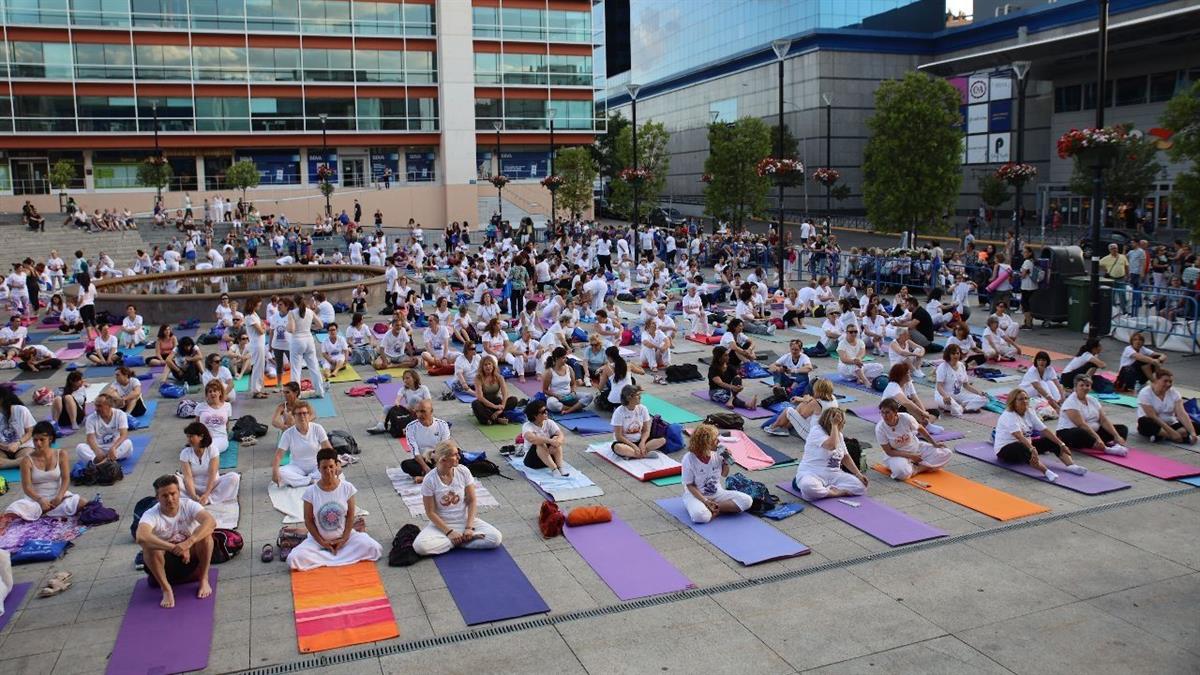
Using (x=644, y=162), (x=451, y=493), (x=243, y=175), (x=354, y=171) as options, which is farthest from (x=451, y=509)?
(x=354, y=171)

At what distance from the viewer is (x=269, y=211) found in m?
58.1

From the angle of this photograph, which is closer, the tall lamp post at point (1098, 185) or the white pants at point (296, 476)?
the white pants at point (296, 476)

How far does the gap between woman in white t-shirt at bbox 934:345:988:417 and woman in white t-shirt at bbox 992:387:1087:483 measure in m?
2.31

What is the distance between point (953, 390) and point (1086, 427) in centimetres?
271

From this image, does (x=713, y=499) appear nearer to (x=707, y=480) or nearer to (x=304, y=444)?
(x=707, y=480)

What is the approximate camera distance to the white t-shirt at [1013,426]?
479 inches

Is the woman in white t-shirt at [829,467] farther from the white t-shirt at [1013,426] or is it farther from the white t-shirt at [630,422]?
the white t-shirt at [630,422]

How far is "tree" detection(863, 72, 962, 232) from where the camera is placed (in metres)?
36.9

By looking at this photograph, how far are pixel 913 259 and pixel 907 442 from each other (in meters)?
18.8

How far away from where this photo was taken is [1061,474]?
38.7ft

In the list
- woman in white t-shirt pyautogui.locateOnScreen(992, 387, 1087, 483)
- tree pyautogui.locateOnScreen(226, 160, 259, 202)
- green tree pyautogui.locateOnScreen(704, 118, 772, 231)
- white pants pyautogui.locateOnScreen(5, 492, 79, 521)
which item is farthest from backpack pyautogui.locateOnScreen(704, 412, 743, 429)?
tree pyautogui.locateOnScreen(226, 160, 259, 202)

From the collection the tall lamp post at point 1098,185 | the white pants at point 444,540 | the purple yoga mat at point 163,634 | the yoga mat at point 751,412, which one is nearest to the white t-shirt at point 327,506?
the white pants at point 444,540

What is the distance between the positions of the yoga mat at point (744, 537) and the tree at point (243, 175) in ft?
163

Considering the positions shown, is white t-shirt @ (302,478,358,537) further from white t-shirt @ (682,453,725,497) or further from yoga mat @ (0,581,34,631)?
white t-shirt @ (682,453,725,497)
